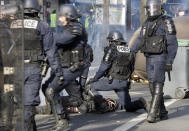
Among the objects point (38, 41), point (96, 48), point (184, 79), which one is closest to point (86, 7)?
point (96, 48)

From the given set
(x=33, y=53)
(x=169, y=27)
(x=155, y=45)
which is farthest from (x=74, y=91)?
(x=33, y=53)

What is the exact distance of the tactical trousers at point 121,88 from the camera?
8344 mm

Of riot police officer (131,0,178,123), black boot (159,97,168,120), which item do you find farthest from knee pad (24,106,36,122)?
black boot (159,97,168,120)

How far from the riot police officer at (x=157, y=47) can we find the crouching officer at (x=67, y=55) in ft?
3.57

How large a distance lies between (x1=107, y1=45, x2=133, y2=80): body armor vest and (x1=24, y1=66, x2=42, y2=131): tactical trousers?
2740 millimetres

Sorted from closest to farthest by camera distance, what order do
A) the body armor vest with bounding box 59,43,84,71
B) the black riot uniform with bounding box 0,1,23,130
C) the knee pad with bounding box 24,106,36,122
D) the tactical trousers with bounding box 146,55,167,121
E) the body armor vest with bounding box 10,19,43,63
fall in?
the black riot uniform with bounding box 0,1,23,130 → the knee pad with bounding box 24,106,36,122 → the body armor vest with bounding box 10,19,43,63 → the body armor vest with bounding box 59,43,84,71 → the tactical trousers with bounding box 146,55,167,121

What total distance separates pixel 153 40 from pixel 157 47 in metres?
0.14

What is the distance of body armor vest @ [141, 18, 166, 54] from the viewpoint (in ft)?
24.6

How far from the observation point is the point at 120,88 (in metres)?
8.36

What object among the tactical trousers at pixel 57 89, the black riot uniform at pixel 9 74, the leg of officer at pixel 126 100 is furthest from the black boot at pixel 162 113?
the black riot uniform at pixel 9 74

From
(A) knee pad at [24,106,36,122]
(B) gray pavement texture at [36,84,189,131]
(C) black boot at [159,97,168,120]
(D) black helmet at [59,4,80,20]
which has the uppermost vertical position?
(D) black helmet at [59,4,80,20]

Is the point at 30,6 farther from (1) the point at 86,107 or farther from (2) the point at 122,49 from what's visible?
(1) the point at 86,107

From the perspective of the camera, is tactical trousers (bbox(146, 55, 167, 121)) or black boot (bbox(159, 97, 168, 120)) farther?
black boot (bbox(159, 97, 168, 120))

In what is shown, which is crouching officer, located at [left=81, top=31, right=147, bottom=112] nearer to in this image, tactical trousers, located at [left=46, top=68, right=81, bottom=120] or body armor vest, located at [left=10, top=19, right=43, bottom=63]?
tactical trousers, located at [left=46, top=68, right=81, bottom=120]
